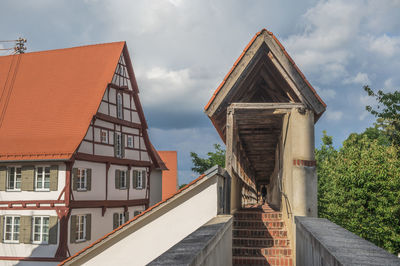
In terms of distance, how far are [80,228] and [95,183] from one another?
2855 millimetres

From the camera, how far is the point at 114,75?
28578 millimetres

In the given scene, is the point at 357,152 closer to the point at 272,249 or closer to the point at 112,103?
the point at 112,103

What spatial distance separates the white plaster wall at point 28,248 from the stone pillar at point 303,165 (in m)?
17.4

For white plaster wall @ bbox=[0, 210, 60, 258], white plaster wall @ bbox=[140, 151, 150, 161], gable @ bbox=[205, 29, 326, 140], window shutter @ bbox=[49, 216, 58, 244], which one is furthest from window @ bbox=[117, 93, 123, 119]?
gable @ bbox=[205, 29, 326, 140]

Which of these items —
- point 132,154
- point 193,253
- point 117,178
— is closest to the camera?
point 193,253

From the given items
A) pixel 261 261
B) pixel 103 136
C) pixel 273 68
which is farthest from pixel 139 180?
pixel 261 261

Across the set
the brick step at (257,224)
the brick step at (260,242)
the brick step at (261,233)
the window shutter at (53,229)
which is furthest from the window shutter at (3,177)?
the brick step at (260,242)

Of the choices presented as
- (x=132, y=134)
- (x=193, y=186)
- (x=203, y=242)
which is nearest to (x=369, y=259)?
(x=203, y=242)

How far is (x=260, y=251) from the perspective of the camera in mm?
9602

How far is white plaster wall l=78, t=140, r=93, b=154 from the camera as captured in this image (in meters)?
24.7

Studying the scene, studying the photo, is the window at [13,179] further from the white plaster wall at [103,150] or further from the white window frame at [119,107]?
the white window frame at [119,107]

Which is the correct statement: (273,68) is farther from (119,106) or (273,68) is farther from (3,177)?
(119,106)

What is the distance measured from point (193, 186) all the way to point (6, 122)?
21775 mm

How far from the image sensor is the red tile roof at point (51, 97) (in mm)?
24753
